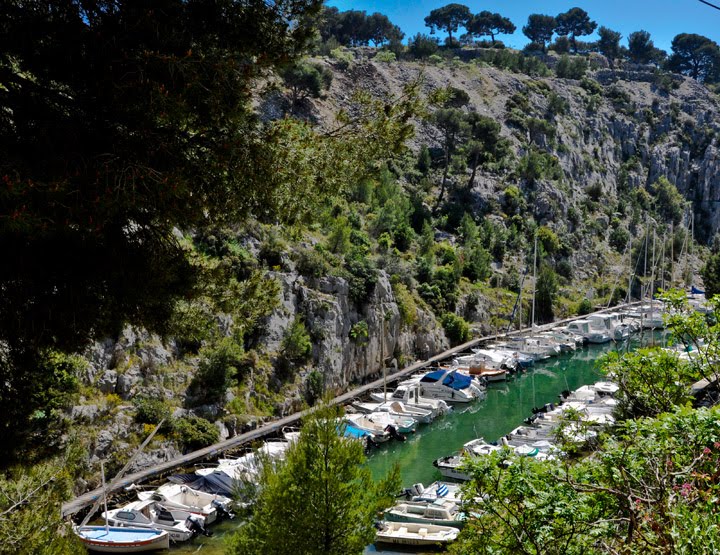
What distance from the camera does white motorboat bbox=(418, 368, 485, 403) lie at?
30.6 meters

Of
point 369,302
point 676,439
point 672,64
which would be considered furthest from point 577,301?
point 672,64

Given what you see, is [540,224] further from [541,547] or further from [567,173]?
[541,547]

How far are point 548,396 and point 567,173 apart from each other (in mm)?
46697

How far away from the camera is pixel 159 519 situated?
54.5 ft

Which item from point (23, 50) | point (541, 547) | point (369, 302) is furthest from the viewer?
point (369, 302)

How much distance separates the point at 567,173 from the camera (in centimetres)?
7250

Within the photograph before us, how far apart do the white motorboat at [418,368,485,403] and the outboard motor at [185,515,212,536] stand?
1599 cm

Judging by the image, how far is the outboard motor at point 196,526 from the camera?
1644cm

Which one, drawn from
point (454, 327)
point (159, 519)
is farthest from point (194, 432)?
point (454, 327)

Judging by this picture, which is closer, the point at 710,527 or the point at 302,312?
the point at 710,527

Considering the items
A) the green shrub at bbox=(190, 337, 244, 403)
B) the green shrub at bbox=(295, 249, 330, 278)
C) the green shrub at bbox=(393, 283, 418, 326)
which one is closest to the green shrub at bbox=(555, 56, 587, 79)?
the green shrub at bbox=(393, 283, 418, 326)

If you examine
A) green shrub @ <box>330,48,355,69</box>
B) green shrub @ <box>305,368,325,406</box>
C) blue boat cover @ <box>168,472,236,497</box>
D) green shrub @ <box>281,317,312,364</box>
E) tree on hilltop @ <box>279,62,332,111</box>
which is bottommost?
blue boat cover @ <box>168,472,236,497</box>

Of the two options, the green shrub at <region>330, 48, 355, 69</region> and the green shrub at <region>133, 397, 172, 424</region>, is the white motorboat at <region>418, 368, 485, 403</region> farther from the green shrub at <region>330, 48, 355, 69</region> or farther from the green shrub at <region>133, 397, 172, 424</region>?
the green shrub at <region>330, 48, 355, 69</region>

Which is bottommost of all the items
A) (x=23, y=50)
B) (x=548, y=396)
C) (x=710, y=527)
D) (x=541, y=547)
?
(x=548, y=396)
